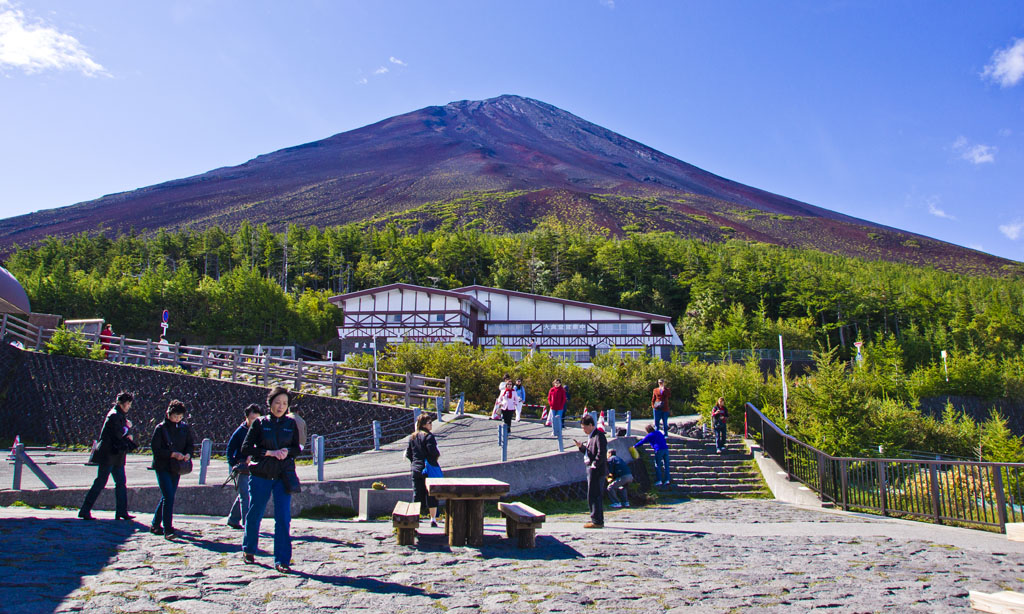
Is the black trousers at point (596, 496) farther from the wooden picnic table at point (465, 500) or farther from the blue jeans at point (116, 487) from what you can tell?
the blue jeans at point (116, 487)

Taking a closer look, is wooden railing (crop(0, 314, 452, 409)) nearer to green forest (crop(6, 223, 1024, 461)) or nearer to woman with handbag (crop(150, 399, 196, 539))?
green forest (crop(6, 223, 1024, 461))

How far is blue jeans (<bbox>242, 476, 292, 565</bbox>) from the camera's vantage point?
17.0ft

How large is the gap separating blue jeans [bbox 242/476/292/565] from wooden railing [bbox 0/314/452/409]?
13954 millimetres

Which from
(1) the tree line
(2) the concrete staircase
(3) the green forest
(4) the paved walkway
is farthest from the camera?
(1) the tree line

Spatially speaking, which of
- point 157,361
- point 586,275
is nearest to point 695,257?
point 586,275

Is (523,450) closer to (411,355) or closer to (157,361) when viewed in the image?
(411,355)

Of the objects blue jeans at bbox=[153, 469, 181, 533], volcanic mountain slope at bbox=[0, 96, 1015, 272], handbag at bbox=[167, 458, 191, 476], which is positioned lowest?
blue jeans at bbox=[153, 469, 181, 533]

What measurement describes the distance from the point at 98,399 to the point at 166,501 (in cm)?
1899

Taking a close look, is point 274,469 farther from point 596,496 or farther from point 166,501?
point 596,496

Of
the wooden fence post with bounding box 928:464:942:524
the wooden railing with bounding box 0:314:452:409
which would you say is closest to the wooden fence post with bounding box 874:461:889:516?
the wooden fence post with bounding box 928:464:942:524

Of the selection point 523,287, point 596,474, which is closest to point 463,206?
point 523,287

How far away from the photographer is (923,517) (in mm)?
10000

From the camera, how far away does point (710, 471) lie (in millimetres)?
15250

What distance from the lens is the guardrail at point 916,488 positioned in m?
9.16
